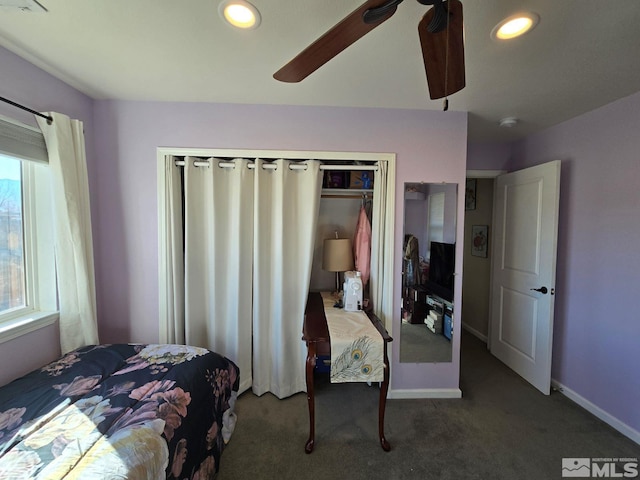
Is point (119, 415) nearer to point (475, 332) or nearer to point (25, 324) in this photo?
point (25, 324)

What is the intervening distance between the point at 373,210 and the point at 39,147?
2297mm

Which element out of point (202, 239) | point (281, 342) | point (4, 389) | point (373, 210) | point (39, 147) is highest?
point (39, 147)

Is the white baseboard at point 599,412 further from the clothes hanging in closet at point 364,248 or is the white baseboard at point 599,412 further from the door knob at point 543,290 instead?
the clothes hanging in closet at point 364,248

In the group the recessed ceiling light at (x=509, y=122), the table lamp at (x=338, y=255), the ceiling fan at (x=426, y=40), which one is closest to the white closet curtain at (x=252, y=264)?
the table lamp at (x=338, y=255)

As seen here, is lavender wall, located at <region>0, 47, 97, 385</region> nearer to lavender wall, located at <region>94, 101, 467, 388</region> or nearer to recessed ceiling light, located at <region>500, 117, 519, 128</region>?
lavender wall, located at <region>94, 101, 467, 388</region>

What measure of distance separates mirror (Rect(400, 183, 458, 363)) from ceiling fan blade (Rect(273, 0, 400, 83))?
131cm

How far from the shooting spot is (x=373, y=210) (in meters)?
2.21

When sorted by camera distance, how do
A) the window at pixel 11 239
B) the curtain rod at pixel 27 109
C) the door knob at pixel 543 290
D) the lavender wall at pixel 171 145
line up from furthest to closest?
the door knob at pixel 543 290 < the lavender wall at pixel 171 145 < the window at pixel 11 239 < the curtain rod at pixel 27 109

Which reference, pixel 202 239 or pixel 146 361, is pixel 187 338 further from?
pixel 202 239

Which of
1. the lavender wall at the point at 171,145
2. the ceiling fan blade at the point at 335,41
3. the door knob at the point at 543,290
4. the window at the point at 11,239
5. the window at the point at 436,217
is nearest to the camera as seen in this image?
the ceiling fan blade at the point at 335,41

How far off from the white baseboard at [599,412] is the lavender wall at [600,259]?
30 millimetres

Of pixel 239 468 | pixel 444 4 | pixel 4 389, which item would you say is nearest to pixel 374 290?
pixel 239 468

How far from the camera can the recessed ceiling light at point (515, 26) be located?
1140mm

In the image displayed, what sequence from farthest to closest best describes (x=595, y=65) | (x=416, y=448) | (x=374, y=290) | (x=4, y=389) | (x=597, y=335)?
1. (x=374, y=290)
2. (x=597, y=335)
3. (x=416, y=448)
4. (x=595, y=65)
5. (x=4, y=389)
